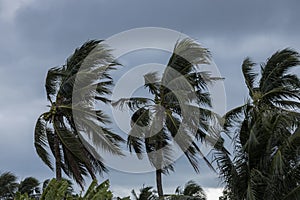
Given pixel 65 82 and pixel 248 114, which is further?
pixel 65 82

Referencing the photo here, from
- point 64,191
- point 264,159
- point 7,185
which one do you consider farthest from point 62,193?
point 7,185

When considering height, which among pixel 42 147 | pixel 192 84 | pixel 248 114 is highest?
pixel 192 84

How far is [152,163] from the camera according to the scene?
20.5 metres

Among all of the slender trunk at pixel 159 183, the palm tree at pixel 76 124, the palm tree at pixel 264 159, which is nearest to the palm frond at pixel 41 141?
the palm tree at pixel 76 124

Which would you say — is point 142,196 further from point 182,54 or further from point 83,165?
point 182,54

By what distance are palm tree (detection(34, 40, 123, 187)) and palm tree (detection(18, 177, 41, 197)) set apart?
12053 millimetres

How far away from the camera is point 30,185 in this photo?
107 ft

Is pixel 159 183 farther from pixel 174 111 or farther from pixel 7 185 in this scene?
pixel 7 185

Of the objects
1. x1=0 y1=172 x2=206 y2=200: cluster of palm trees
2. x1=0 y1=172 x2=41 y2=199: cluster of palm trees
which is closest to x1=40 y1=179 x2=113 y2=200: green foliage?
x1=0 y1=172 x2=206 y2=200: cluster of palm trees

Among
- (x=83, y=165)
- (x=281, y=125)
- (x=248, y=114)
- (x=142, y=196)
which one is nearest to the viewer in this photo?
(x=281, y=125)

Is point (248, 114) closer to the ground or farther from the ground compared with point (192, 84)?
closer to the ground

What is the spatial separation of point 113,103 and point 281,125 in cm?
778

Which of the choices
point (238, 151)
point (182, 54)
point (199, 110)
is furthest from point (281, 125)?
point (182, 54)

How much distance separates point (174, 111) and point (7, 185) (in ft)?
47.6
